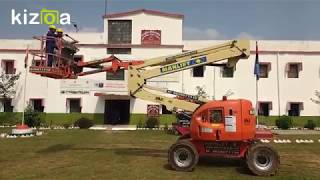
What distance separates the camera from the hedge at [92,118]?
4069 cm

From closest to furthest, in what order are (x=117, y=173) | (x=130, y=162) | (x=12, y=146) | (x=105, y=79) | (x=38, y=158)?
(x=117, y=173) < (x=130, y=162) < (x=38, y=158) < (x=12, y=146) < (x=105, y=79)

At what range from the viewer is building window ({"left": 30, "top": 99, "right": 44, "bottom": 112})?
1656 inches

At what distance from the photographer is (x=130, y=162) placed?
55.4ft

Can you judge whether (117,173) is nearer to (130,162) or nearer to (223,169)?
(130,162)

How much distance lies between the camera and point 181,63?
16516 millimetres

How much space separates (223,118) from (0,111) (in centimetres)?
3345

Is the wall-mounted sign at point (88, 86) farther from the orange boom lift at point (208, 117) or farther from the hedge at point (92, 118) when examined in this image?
the orange boom lift at point (208, 117)

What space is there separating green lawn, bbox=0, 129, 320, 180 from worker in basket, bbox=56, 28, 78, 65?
14.4 feet

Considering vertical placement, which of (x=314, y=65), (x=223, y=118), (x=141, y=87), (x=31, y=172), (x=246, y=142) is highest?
(x=314, y=65)

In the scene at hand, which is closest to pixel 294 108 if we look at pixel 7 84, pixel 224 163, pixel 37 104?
pixel 37 104

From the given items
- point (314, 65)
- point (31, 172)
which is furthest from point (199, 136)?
point (314, 65)

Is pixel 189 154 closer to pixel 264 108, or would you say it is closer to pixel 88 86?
pixel 88 86

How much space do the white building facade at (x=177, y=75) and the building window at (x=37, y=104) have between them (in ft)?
0.10

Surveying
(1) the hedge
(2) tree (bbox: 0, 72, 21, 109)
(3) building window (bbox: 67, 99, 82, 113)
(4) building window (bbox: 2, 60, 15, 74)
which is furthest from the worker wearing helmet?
(4) building window (bbox: 2, 60, 15, 74)
